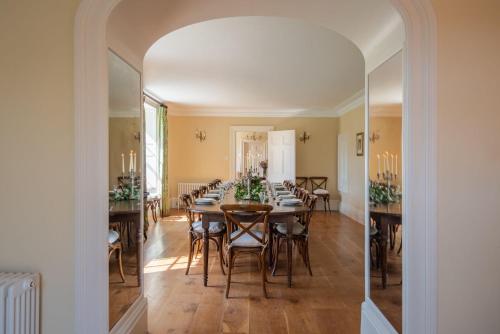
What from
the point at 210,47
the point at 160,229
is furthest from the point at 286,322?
the point at 160,229

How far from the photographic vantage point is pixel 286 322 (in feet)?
8.50

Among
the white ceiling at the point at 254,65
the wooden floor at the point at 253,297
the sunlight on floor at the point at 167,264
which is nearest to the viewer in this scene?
the wooden floor at the point at 253,297

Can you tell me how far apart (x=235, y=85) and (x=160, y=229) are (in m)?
2.97

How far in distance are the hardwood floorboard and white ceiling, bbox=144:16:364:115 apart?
2637mm

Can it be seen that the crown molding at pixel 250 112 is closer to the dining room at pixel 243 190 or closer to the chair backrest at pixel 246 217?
the dining room at pixel 243 190

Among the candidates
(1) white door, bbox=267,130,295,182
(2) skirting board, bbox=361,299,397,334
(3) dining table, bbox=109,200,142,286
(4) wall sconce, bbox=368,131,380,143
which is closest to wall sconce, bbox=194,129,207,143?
(1) white door, bbox=267,130,295,182

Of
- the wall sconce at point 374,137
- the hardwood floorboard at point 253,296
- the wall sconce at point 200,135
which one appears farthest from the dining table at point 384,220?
the wall sconce at point 200,135

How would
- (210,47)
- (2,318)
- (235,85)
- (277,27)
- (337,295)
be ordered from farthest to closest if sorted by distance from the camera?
Result: (235,85), (210,47), (277,27), (337,295), (2,318)

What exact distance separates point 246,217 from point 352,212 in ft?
15.5

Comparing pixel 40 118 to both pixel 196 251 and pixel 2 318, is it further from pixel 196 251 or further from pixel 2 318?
pixel 196 251

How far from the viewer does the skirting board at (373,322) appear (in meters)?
2.00

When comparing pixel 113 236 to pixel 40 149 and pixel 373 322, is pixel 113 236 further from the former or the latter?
pixel 373 322

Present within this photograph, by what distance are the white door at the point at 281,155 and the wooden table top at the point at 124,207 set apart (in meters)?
6.01

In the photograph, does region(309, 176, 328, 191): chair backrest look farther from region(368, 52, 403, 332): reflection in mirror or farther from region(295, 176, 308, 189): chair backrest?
region(368, 52, 403, 332): reflection in mirror
